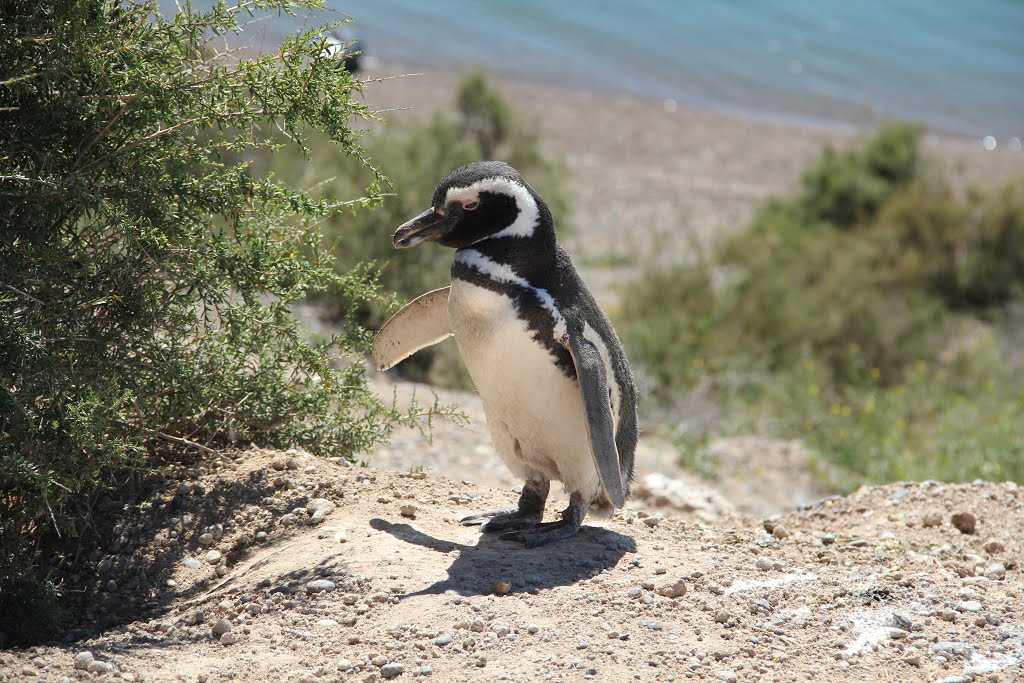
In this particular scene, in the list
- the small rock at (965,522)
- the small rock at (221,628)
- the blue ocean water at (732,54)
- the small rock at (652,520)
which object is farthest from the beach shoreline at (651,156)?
the small rock at (221,628)

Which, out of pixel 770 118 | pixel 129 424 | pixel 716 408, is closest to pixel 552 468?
pixel 129 424

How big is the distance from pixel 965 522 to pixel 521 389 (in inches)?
86.8

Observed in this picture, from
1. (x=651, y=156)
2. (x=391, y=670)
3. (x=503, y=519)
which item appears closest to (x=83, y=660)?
(x=391, y=670)

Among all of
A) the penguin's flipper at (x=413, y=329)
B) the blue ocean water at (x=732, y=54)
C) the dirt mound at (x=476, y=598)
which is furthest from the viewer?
the blue ocean water at (x=732, y=54)

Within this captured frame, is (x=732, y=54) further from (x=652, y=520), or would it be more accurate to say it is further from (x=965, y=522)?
(x=652, y=520)

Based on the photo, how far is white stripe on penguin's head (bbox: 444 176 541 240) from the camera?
3.69m

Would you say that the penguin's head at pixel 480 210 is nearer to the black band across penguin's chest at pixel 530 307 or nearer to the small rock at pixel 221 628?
the black band across penguin's chest at pixel 530 307

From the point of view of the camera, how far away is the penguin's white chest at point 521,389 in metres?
3.71

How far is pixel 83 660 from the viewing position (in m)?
3.06

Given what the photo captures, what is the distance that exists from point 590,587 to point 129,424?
68.4 inches

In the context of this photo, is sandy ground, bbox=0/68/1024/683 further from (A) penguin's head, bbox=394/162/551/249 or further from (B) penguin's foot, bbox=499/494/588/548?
(A) penguin's head, bbox=394/162/551/249

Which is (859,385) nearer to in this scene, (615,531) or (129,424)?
(615,531)

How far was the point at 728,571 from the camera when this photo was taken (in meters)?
3.78

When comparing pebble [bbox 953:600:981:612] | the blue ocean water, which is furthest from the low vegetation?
the blue ocean water
